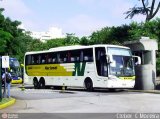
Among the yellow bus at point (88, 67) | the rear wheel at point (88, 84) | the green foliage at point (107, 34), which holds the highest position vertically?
the green foliage at point (107, 34)

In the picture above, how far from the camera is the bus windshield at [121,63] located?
3025 centimetres

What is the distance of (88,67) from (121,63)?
244 centimetres

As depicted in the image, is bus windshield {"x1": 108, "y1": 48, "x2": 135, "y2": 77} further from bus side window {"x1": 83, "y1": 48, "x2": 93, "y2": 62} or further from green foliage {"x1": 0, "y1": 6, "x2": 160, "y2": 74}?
green foliage {"x1": 0, "y1": 6, "x2": 160, "y2": 74}

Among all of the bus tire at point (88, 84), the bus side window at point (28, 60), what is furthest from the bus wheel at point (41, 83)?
the bus tire at point (88, 84)

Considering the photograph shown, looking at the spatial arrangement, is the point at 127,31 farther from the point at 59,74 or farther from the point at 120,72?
the point at 120,72

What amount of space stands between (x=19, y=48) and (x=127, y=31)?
67.0 ft

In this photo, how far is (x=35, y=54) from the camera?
38750 millimetres

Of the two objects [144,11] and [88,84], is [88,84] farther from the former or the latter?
[144,11]

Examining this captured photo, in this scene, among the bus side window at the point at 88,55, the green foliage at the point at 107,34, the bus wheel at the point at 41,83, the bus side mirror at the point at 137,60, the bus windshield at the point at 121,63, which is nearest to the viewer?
the bus windshield at the point at 121,63

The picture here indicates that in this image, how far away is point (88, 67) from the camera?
31.8m

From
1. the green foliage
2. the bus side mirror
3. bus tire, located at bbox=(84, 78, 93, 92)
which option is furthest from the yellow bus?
the green foliage

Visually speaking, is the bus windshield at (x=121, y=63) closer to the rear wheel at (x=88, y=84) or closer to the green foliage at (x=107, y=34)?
the rear wheel at (x=88, y=84)

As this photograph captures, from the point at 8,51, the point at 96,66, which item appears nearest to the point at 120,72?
the point at 96,66

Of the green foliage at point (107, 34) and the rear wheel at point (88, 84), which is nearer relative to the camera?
the rear wheel at point (88, 84)
